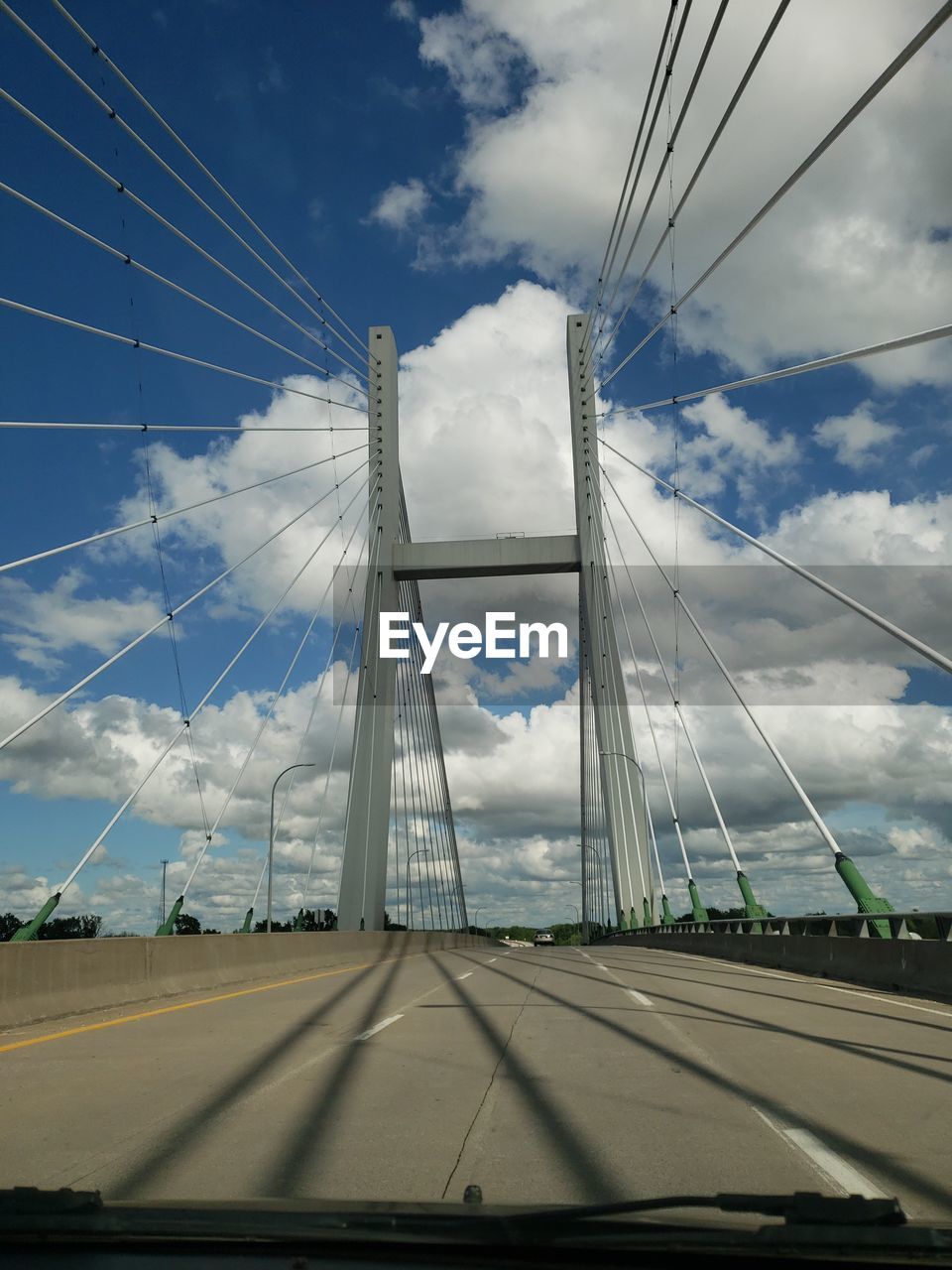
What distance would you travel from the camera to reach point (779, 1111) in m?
6.66

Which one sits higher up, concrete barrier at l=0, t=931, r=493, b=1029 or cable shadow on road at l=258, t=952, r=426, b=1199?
concrete barrier at l=0, t=931, r=493, b=1029

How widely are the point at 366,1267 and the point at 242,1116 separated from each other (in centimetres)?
364

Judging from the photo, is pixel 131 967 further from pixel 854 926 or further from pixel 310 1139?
pixel 854 926

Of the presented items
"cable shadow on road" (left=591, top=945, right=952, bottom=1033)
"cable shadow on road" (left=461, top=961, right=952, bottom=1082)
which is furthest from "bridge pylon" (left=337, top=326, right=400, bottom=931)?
"cable shadow on road" (left=461, top=961, right=952, bottom=1082)

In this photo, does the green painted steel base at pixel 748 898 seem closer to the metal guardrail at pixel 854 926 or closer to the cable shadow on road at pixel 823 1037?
the metal guardrail at pixel 854 926

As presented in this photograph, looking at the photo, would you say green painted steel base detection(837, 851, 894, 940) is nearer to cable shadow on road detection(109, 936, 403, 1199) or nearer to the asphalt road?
the asphalt road

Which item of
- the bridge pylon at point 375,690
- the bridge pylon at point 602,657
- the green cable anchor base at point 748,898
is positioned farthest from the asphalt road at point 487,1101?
the bridge pylon at point 602,657

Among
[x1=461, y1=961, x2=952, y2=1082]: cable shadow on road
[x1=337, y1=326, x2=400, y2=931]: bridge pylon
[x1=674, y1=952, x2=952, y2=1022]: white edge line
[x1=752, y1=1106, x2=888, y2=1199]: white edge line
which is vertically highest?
[x1=337, y1=326, x2=400, y2=931]: bridge pylon

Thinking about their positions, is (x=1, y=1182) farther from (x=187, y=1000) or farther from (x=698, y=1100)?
(x=187, y=1000)

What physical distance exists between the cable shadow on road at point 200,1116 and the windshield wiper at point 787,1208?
2.18m

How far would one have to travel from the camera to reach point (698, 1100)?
7.04 meters

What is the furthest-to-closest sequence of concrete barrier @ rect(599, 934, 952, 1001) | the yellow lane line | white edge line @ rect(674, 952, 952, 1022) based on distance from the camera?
concrete barrier @ rect(599, 934, 952, 1001)
white edge line @ rect(674, 952, 952, 1022)
the yellow lane line

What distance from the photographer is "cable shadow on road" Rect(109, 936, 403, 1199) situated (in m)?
5.12

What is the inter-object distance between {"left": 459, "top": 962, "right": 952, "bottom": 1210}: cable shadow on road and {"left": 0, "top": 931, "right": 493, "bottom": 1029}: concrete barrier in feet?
17.7
